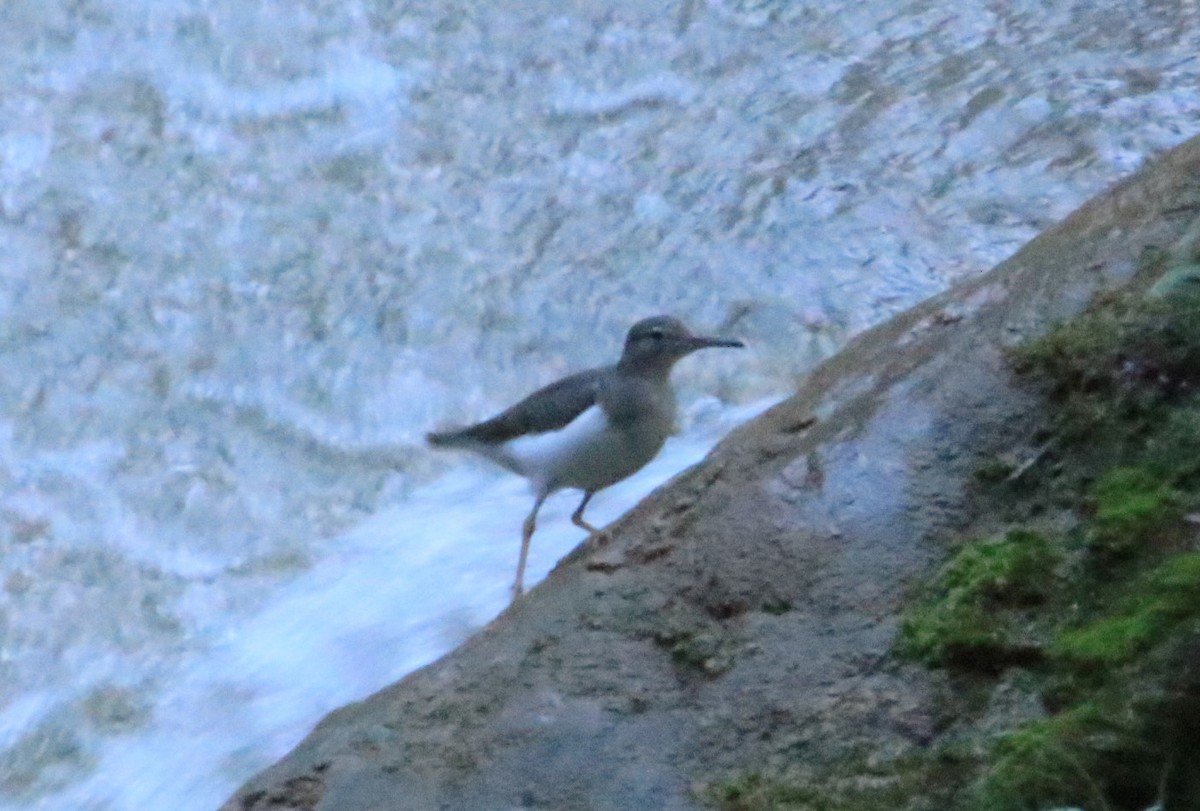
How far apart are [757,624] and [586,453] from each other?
2.68 m

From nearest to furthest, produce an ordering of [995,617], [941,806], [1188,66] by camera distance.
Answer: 1. [941,806]
2. [995,617]
3. [1188,66]

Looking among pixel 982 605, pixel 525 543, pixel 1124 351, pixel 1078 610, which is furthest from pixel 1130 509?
pixel 525 543

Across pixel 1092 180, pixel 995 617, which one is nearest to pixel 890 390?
pixel 995 617

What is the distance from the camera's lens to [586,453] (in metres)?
6.64

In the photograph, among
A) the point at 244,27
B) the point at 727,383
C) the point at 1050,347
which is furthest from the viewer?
the point at 244,27

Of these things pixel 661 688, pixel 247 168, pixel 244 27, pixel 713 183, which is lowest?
pixel 661 688

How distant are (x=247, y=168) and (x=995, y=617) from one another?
827 centimetres

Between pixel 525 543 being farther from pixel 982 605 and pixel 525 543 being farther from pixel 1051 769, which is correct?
pixel 1051 769

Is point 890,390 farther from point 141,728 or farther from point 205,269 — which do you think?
point 205,269

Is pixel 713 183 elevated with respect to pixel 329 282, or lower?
lower

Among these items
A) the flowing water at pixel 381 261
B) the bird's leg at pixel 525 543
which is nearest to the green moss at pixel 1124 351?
the bird's leg at pixel 525 543

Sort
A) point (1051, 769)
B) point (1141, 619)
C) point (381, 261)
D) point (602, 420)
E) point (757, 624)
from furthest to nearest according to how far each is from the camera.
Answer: point (381, 261)
point (602, 420)
point (757, 624)
point (1141, 619)
point (1051, 769)

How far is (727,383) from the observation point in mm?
9039

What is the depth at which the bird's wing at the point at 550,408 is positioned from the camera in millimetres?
6738
